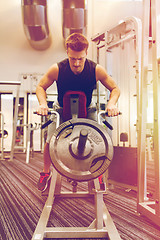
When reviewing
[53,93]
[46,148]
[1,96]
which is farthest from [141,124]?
[1,96]

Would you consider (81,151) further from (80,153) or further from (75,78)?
(75,78)

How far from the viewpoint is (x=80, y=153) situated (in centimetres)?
113

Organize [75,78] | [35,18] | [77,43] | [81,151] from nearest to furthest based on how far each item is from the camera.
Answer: [81,151] → [77,43] → [75,78] → [35,18]

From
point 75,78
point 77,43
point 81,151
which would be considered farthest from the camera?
point 75,78

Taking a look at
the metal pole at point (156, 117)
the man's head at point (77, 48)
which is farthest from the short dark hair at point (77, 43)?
the metal pole at point (156, 117)

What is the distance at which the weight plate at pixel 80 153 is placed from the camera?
3.72ft

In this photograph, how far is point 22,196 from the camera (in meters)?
2.15

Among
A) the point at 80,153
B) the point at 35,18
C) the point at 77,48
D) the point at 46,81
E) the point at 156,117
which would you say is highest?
the point at 35,18

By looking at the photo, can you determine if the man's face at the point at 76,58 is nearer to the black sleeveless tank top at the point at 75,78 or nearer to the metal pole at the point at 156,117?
the black sleeveless tank top at the point at 75,78

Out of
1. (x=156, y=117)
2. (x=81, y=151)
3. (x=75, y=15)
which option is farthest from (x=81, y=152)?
(x=75, y=15)

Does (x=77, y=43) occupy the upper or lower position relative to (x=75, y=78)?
upper

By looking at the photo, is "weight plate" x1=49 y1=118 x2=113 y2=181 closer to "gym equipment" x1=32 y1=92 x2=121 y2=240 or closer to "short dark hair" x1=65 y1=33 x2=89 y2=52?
"gym equipment" x1=32 y1=92 x2=121 y2=240

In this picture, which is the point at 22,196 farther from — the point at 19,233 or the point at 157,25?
the point at 157,25

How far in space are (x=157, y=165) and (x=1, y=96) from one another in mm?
5712
